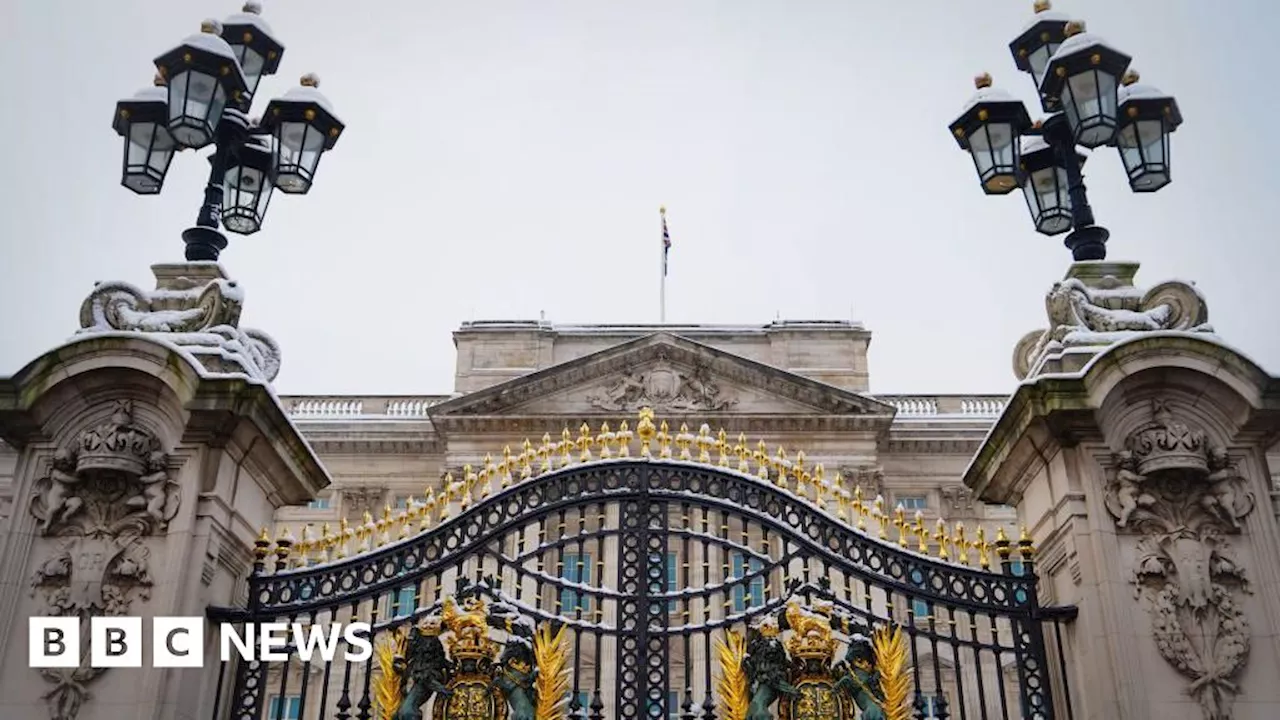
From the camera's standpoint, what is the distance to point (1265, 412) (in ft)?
23.5

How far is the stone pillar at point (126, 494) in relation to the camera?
6918 mm

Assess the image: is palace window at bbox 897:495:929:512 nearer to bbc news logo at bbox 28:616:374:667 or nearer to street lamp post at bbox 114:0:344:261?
street lamp post at bbox 114:0:344:261

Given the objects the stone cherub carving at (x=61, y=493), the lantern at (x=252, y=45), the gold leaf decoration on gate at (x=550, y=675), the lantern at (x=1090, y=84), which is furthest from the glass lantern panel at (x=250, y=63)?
the lantern at (x=1090, y=84)

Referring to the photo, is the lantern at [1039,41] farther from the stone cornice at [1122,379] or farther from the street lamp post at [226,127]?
the street lamp post at [226,127]

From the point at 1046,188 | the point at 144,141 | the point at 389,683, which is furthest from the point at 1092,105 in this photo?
the point at 144,141

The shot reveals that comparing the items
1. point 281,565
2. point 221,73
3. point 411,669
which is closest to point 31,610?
point 281,565

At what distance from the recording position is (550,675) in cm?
751

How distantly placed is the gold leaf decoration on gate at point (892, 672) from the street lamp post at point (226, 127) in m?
5.89

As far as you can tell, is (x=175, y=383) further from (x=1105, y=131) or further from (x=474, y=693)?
(x=1105, y=131)

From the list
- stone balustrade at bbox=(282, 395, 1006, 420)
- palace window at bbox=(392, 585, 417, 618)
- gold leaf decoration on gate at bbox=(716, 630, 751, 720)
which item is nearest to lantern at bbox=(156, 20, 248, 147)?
palace window at bbox=(392, 585, 417, 618)

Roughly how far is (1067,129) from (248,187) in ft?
22.7

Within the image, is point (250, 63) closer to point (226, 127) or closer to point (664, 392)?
point (226, 127)

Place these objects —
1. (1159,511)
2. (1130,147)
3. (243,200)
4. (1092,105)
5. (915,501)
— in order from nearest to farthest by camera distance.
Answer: (1159,511) < (1092,105) < (1130,147) < (243,200) < (915,501)

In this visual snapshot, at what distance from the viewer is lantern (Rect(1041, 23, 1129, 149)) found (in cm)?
820
